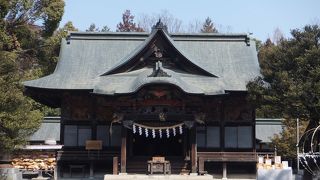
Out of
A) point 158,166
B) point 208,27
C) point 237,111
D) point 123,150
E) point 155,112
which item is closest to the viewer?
point 158,166

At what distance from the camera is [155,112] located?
27.2 m

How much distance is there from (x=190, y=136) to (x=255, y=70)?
655cm

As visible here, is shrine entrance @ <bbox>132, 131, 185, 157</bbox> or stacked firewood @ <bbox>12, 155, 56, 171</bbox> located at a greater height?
shrine entrance @ <bbox>132, 131, 185, 157</bbox>

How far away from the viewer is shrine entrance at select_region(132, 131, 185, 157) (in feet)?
98.0

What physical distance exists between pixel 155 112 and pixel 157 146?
345 centimetres

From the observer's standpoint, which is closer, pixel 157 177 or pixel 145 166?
pixel 157 177

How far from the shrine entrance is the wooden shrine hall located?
57 mm

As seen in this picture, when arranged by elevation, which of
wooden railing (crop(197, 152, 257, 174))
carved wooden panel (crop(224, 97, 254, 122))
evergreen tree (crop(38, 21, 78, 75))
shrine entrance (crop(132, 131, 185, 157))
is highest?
evergreen tree (crop(38, 21, 78, 75))

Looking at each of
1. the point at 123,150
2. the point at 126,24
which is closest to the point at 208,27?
the point at 126,24

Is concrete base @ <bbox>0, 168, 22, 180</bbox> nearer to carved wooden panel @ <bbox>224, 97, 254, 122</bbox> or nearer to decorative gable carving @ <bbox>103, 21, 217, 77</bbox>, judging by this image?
decorative gable carving @ <bbox>103, 21, 217, 77</bbox>

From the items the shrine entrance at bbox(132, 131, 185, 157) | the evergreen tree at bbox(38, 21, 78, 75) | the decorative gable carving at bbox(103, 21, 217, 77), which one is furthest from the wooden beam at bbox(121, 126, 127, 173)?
the evergreen tree at bbox(38, 21, 78, 75)

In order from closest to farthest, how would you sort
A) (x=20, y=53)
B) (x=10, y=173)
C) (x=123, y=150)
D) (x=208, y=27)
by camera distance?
(x=123, y=150), (x=10, y=173), (x=20, y=53), (x=208, y=27)

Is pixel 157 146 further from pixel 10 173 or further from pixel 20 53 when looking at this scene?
pixel 20 53

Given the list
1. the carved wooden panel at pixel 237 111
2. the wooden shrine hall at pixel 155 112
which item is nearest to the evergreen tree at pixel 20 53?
the wooden shrine hall at pixel 155 112
